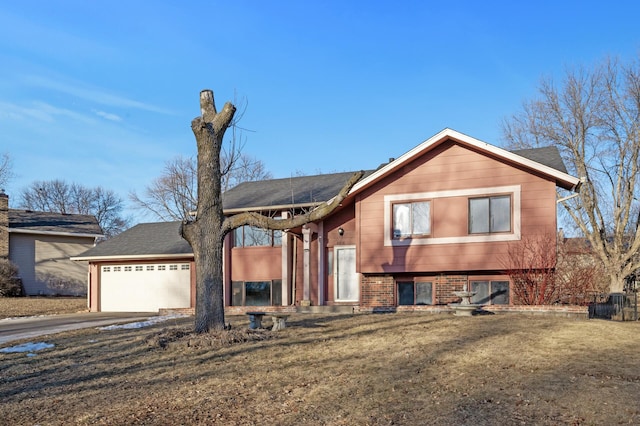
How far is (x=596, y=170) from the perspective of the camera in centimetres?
2648

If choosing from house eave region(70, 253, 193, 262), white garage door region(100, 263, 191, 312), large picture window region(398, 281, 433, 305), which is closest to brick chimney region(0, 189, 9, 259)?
house eave region(70, 253, 193, 262)

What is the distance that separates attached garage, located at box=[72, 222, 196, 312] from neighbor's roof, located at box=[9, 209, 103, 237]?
7.14 m

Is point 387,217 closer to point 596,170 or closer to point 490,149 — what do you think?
point 490,149

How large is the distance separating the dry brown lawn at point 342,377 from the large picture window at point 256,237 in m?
9.24

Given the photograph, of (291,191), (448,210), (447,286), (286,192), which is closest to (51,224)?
(286,192)

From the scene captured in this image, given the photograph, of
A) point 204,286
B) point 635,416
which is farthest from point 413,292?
point 635,416

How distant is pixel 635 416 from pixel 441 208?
12.1 meters

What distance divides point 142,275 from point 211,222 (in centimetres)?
1421

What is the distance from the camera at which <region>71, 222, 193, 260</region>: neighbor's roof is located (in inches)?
969

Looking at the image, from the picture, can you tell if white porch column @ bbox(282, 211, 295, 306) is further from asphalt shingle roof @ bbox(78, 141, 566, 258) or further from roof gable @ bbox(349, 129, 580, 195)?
roof gable @ bbox(349, 129, 580, 195)

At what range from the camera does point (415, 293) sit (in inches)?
760

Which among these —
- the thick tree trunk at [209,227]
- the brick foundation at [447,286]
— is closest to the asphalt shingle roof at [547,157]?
the brick foundation at [447,286]

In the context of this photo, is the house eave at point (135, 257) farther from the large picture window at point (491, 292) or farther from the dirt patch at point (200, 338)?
the dirt patch at point (200, 338)

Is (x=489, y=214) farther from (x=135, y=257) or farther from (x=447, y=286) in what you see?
(x=135, y=257)
